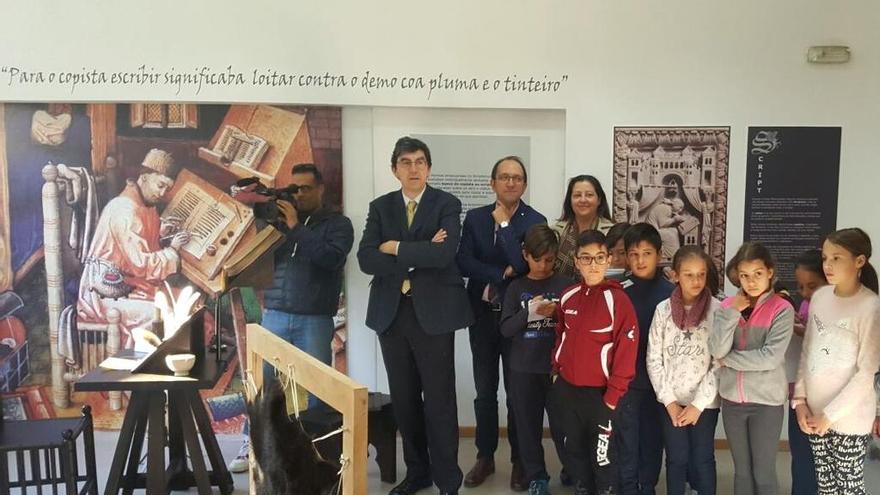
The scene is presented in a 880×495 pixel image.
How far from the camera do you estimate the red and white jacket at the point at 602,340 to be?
7.72ft

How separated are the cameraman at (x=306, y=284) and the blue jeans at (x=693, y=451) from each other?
64.1 inches

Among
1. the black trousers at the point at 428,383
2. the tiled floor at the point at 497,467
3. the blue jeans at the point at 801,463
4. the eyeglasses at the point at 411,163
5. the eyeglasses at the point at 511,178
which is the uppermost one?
the eyeglasses at the point at 411,163

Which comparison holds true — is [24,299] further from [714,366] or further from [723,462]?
[723,462]

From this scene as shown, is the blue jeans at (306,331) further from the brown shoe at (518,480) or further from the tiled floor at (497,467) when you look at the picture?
the brown shoe at (518,480)

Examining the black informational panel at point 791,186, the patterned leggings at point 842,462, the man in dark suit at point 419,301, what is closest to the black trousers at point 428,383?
the man in dark suit at point 419,301

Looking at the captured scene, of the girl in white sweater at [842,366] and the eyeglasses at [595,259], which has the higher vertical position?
the eyeglasses at [595,259]

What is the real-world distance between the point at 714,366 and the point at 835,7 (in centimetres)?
208

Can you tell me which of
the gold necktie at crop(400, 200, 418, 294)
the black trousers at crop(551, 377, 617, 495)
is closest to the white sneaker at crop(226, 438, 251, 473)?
the gold necktie at crop(400, 200, 418, 294)

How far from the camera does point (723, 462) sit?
3.28 m

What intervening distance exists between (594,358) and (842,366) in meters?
0.85

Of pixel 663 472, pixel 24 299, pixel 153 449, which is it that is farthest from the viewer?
pixel 24 299

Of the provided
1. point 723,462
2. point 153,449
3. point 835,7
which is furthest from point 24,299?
point 835,7

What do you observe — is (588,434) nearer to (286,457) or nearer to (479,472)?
(479,472)

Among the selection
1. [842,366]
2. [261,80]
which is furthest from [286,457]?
[261,80]
